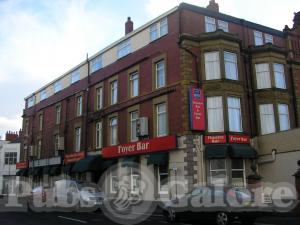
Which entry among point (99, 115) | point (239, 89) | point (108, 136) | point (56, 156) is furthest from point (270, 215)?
point (56, 156)

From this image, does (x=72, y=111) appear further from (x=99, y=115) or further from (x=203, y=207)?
(x=203, y=207)

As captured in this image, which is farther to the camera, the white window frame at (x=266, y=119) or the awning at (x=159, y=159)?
the white window frame at (x=266, y=119)

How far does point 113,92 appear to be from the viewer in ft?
107

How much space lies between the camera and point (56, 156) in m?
39.7

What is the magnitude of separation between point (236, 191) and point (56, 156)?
91.7 ft

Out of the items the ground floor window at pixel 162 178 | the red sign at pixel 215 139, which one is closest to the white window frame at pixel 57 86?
the ground floor window at pixel 162 178

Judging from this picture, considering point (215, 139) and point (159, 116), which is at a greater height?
point (159, 116)

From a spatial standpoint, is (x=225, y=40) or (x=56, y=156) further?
(x=56, y=156)

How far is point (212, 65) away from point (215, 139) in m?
4.86

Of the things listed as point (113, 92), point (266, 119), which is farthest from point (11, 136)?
point (266, 119)

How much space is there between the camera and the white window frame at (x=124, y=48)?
31.0 m

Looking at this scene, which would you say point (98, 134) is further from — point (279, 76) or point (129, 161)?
point (279, 76)

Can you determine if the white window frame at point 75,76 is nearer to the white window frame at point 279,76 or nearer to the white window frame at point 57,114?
the white window frame at point 57,114

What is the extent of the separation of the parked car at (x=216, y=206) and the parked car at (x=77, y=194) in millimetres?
7487
